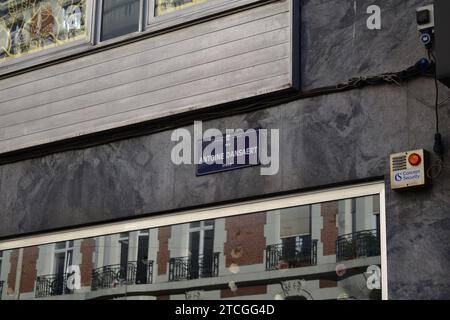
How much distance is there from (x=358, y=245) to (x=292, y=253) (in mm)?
671

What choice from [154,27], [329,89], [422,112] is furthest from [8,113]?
[422,112]

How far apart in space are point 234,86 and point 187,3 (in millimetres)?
1268

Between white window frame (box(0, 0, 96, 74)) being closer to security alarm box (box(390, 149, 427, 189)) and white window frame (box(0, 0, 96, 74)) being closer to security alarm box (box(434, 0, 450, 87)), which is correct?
security alarm box (box(390, 149, 427, 189))

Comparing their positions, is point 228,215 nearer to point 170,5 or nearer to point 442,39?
point 170,5

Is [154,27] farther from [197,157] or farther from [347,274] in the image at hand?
[347,274]

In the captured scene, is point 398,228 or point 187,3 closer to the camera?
point 398,228

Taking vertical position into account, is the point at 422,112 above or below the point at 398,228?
above

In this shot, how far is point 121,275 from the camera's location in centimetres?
966

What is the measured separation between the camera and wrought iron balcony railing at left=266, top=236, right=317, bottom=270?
→ 28.0ft

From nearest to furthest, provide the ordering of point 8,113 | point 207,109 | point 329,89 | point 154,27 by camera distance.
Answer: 1. point 329,89
2. point 207,109
3. point 154,27
4. point 8,113

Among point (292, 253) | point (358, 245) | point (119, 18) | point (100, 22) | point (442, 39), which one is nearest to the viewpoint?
point (442, 39)

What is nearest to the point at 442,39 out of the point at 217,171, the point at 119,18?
the point at 217,171

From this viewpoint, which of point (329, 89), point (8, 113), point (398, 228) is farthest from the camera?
point (8, 113)
